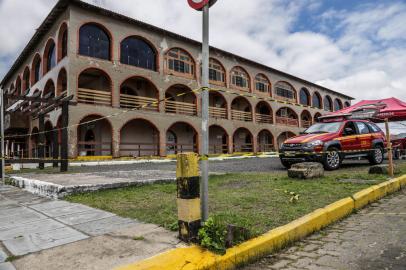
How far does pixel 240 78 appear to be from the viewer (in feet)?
87.4

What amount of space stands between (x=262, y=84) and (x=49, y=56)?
60.6ft

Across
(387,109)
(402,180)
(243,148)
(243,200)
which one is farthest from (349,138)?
(243,148)

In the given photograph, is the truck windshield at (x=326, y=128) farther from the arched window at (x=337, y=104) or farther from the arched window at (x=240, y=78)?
the arched window at (x=337, y=104)

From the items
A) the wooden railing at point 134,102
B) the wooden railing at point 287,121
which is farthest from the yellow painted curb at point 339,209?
the wooden railing at point 287,121

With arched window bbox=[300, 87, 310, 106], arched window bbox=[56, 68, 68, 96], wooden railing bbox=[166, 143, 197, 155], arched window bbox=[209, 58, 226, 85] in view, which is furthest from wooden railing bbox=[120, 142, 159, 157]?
arched window bbox=[300, 87, 310, 106]

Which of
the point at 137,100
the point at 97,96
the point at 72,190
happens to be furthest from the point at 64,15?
the point at 72,190

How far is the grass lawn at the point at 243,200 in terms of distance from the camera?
338cm

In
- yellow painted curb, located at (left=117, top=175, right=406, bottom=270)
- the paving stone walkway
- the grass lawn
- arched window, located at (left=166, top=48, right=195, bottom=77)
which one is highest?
arched window, located at (left=166, top=48, right=195, bottom=77)

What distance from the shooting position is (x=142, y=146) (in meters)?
20.3

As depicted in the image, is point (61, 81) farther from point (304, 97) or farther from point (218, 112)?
point (304, 97)

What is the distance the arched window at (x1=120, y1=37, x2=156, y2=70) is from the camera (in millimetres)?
18844

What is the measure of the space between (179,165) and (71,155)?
14.2 metres

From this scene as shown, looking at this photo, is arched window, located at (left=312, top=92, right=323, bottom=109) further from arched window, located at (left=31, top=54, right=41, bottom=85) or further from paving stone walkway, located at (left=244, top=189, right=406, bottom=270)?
paving stone walkway, located at (left=244, top=189, right=406, bottom=270)

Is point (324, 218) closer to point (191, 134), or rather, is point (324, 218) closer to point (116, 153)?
point (116, 153)
